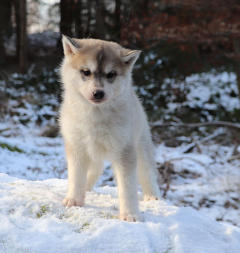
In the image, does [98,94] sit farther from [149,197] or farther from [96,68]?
[149,197]

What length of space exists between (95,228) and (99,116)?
0.99 metres

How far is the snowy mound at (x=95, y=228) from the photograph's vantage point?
2506 millimetres

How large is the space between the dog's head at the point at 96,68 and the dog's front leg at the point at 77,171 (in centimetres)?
57

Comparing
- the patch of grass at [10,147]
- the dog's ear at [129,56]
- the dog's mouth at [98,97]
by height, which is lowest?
the patch of grass at [10,147]

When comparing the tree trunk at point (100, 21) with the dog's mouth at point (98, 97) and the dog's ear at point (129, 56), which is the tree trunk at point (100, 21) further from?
the dog's mouth at point (98, 97)

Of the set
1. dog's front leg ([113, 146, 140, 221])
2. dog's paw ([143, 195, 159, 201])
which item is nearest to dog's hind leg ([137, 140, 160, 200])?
dog's paw ([143, 195, 159, 201])

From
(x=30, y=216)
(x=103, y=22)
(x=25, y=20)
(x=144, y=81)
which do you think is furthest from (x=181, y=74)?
(x=30, y=216)

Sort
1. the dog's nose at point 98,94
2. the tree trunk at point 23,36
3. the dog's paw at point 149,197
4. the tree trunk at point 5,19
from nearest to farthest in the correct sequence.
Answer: the dog's nose at point 98,94
the dog's paw at point 149,197
the tree trunk at point 23,36
the tree trunk at point 5,19

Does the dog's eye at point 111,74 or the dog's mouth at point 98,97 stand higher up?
the dog's eye at point 111,74

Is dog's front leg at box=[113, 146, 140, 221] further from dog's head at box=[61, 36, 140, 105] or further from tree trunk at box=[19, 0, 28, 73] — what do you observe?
tree trunk at box=[19, 0, 28, 73]

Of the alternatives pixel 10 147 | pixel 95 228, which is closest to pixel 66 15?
pixel 10 147

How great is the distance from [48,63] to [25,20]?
161cm

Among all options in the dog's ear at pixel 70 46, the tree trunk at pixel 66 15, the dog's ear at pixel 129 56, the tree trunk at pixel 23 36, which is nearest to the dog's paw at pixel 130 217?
the dog's ear at pixel 129 56

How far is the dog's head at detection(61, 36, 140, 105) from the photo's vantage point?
311cm
